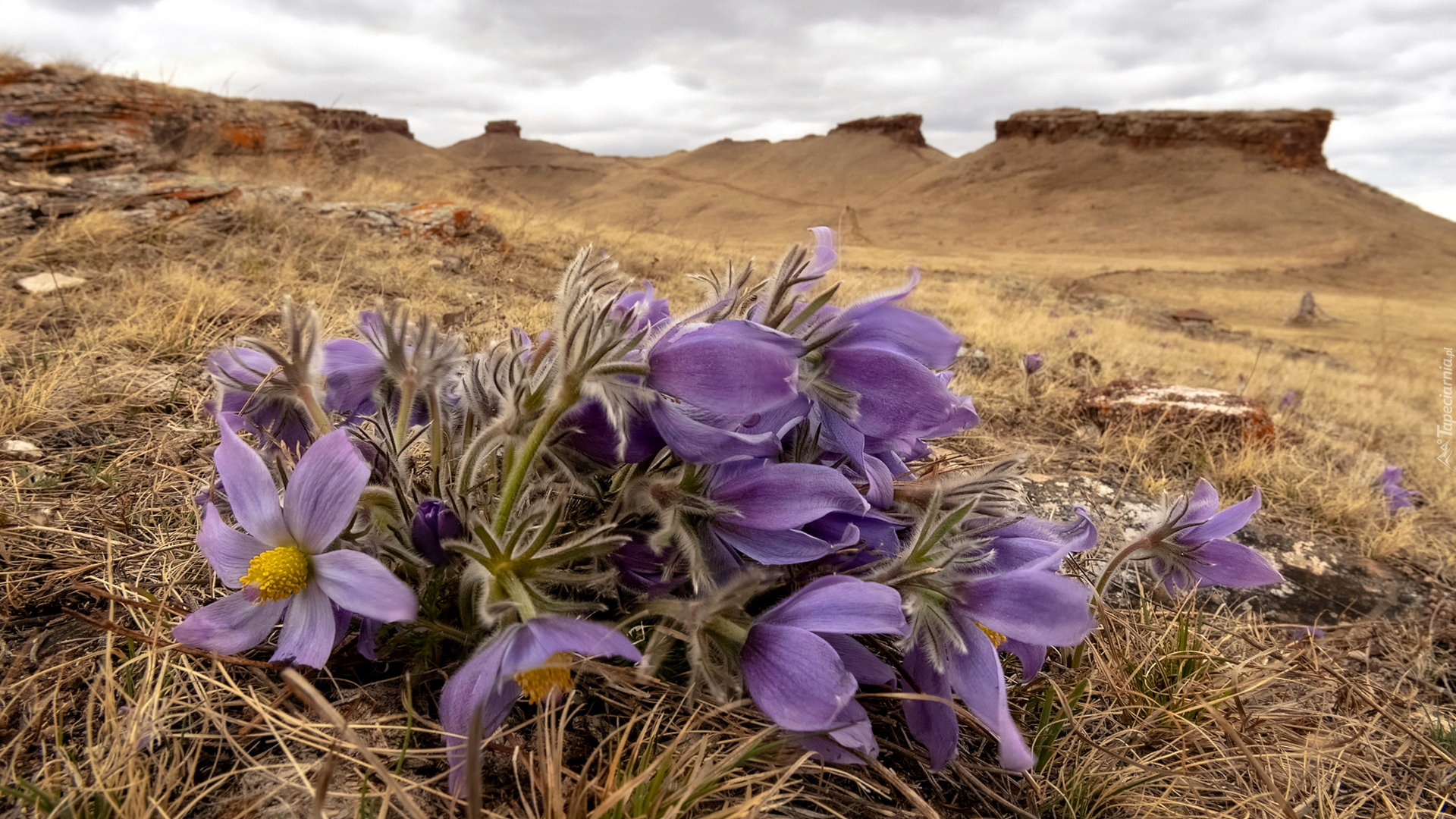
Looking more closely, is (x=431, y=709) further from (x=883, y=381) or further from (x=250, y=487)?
(x=883, y=381)

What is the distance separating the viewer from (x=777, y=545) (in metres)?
0.85

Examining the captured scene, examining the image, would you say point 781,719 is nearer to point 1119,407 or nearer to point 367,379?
point 367,379

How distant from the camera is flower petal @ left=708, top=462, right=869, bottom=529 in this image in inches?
32.7

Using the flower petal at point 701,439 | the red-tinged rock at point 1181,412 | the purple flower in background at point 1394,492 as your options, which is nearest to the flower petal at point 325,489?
the flower petal at point 701,439

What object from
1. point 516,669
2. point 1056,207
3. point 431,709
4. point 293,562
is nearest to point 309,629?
point 293,562

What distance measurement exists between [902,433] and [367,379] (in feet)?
2.45

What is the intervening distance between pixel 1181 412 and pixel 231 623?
3.67 metres

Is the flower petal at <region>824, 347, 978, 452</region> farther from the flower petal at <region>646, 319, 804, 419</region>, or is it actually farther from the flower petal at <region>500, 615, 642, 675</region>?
the flower petal at <region>500, 615, 642, 675</region>

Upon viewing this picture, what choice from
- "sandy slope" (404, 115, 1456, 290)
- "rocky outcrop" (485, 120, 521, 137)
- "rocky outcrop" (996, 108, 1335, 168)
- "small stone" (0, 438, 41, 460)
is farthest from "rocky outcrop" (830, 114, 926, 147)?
"small stone" (0, 438, 41, 460)

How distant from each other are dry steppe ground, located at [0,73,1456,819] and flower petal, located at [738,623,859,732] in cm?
11

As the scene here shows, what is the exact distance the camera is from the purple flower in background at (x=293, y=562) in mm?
769

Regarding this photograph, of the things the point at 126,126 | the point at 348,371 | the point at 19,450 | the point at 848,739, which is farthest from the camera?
the point at 126,126

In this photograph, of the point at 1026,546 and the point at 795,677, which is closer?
the point at 795,677

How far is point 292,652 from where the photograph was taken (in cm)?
86
